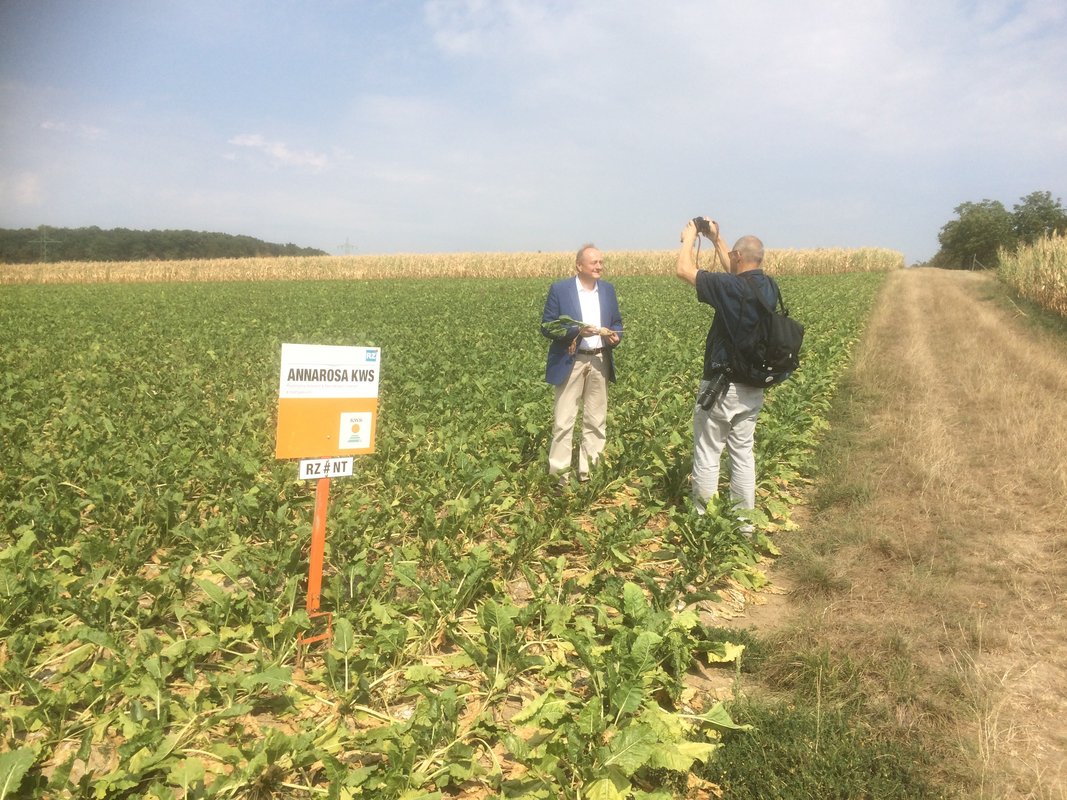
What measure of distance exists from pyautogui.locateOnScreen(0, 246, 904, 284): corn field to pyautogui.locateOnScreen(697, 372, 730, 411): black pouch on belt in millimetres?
41760

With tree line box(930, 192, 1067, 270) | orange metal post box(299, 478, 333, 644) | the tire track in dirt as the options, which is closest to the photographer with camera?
the tire track in dirt

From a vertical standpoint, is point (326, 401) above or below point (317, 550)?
above

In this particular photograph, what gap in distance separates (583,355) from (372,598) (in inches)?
106

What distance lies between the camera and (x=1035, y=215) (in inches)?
2857

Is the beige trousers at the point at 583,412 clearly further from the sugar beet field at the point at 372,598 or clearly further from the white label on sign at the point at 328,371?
the white label on sign at the point at 328,371

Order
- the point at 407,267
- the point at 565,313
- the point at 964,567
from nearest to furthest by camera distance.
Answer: the point at 964,567 → the point at 565,313 → the point at 407,267

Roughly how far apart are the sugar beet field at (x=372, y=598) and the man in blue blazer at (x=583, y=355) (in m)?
0.37

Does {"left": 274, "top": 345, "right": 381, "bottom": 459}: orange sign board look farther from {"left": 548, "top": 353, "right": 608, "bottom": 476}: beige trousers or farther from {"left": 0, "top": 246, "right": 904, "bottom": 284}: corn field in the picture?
{"left": 0, "top": 246, "right": 904, "bottom": 284}: corn field

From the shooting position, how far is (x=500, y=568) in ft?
14.6

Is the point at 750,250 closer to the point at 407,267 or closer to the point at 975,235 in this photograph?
the point at 407,267

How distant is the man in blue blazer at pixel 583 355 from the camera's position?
17.9ft

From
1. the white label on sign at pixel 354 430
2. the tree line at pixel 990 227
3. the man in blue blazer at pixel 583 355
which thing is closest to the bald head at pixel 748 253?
the man in blue blazer at pixel 583 355

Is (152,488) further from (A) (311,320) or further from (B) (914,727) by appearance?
(A) (311,320)

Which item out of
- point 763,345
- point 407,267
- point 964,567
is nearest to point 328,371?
point 763,345
